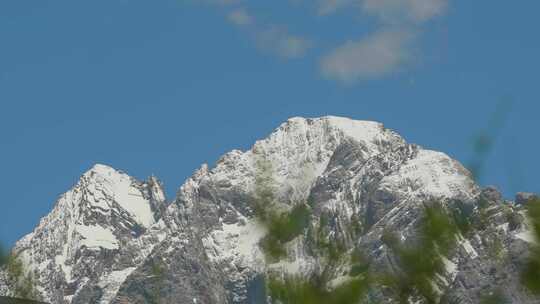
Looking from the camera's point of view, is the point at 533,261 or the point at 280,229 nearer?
the point at 533,261

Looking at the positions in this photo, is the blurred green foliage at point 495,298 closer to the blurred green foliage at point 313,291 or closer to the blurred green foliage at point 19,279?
the blurred green foliage at point 313,291

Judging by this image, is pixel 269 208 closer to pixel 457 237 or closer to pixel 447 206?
pixel 457 237

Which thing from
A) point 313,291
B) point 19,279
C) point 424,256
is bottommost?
point 313,291

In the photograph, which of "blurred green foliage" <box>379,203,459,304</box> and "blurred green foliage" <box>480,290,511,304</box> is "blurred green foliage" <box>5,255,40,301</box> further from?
"blurred green foliage" <box>480,290,511,304</box>

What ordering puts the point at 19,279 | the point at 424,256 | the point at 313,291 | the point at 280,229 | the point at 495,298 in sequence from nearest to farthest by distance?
the point at 495,298 < the point at 313,291 < the point at 280,229 < the point at 424,256 < the point at 19,279

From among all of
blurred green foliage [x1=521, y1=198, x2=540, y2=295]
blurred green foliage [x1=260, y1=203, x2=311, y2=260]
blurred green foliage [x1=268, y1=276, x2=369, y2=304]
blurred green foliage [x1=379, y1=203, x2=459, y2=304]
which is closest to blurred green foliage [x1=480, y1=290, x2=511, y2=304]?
blurred green foliage [x1=521, y1=198, x2=540, y2=295]

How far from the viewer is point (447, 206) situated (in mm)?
22375

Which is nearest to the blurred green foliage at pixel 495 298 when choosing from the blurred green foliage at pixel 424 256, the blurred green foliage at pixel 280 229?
the blurred green foliage at pixel 424 256

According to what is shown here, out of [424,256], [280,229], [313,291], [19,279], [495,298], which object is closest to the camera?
[495,298]

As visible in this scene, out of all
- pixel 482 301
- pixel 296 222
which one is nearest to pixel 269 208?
pixel 296 222

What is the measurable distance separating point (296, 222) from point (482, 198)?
250cm

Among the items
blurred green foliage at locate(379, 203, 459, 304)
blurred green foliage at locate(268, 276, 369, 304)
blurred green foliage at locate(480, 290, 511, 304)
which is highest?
blurred green foliage at locate(379, 203, 459, 304)

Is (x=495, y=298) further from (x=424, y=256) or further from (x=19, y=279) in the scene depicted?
(x=19, y=279)

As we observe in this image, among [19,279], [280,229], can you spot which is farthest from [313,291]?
[19,279]
